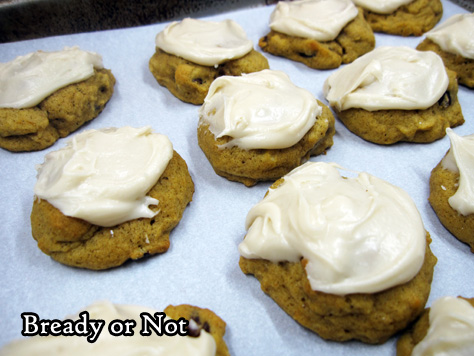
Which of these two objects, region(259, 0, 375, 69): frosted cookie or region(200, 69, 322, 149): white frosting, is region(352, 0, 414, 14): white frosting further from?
region(200, 69, 322, 149): white frosting

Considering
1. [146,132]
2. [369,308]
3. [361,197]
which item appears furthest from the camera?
[146,132]

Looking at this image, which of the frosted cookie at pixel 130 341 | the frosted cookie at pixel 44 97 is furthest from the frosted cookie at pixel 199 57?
the frosted cookie at pixel 130 341

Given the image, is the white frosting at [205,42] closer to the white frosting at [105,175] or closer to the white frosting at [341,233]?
the white frosting at [105,175]

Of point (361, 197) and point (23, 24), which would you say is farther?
point (23, 24)

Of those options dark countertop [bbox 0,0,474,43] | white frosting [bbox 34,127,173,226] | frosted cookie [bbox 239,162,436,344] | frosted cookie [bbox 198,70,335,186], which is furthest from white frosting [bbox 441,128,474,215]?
dark countertop [bbox 0,0,474,43]

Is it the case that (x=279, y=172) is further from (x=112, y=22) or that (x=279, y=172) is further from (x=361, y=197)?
(x=112, y=22)

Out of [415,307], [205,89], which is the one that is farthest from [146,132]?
[415,307]

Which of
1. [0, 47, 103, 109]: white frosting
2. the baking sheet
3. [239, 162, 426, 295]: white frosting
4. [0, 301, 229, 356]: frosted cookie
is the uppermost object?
[0, 47, 103, 109]: white frosting
